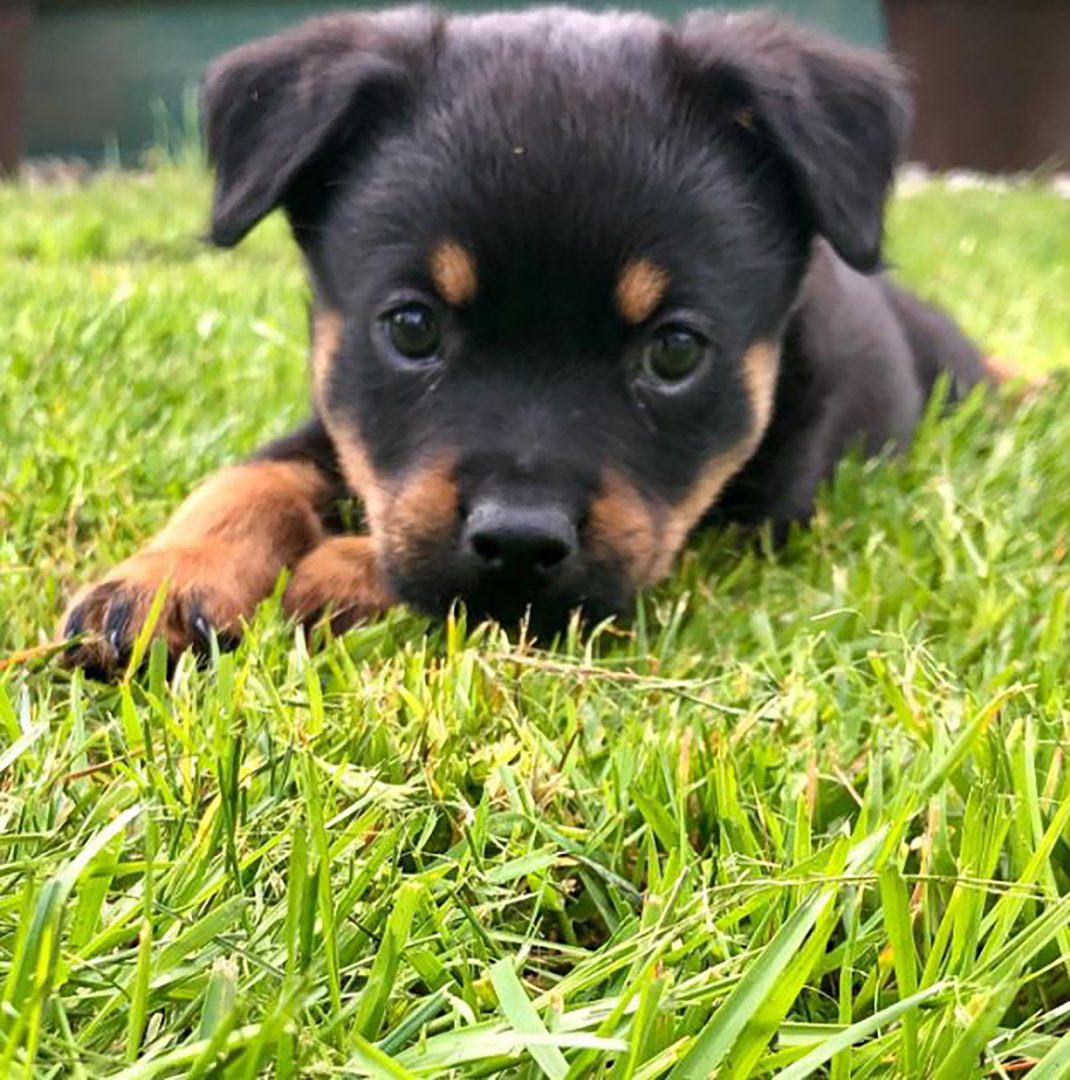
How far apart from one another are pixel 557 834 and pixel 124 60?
8198mm

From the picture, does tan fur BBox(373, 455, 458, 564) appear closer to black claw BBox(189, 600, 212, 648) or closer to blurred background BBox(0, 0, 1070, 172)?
black claw BBox(189, 600, 212, 648)

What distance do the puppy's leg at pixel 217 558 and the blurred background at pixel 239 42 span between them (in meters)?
6.02

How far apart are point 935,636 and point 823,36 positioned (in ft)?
4.11

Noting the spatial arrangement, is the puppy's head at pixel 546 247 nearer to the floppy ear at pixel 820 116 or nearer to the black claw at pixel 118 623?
the floppy ear at pixel 820 116

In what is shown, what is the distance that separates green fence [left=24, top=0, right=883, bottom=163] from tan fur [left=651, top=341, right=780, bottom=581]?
665 centimetres

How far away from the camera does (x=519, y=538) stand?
1747 mm

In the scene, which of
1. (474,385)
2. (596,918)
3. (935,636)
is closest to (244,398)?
(474,385)

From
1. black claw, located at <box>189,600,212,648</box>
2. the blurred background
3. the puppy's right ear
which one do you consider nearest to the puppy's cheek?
black claw, located at <box>189,600,212,648</box>

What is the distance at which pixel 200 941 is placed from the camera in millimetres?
975

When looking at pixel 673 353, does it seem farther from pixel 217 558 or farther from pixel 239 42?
pixel 239 42

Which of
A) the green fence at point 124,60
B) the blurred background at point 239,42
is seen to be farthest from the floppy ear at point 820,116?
the green fence at point 124,60

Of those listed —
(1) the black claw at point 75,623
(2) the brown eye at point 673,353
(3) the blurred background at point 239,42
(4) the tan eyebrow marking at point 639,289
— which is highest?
(4) the tan eyebrow marking at point 639,289

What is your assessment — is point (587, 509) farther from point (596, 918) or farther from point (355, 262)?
point (596, 918)

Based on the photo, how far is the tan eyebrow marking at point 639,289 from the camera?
196 centimetres
